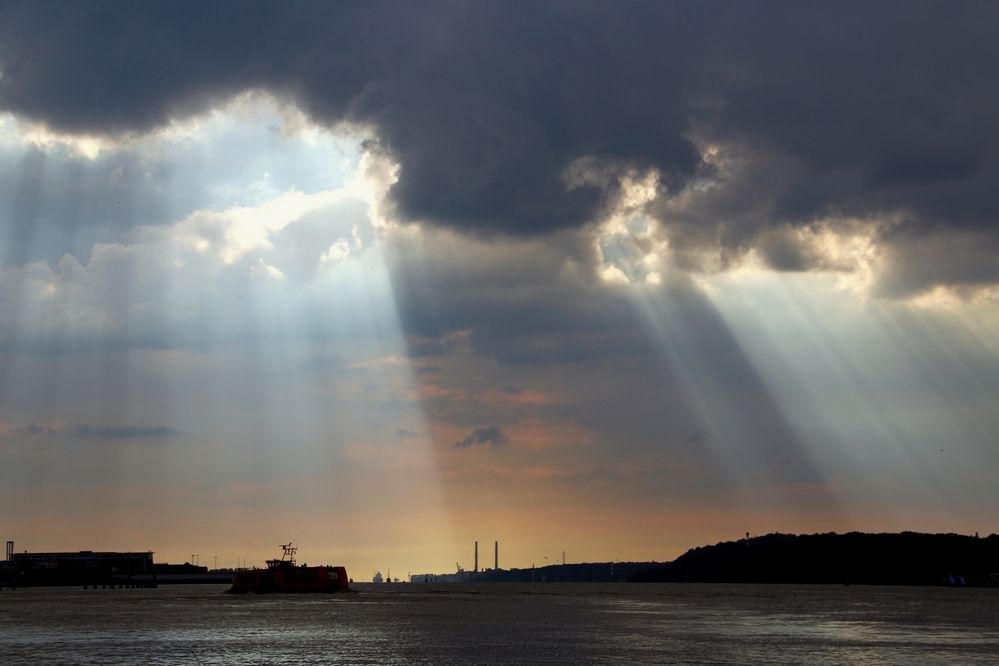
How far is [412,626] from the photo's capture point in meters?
146


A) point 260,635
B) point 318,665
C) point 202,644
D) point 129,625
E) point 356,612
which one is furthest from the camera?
point 356,612

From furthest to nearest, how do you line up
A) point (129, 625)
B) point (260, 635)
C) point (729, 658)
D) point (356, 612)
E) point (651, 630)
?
point (356, 612) < point (129, 625) < point (651, 630) < point (260, 635) < point (729, 658)

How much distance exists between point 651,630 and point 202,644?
5356 centimetres

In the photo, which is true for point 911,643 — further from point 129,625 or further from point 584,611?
point 129,625

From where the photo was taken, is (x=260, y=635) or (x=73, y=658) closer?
(x=73, y=658)

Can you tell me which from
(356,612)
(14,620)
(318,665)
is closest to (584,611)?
(356,612)

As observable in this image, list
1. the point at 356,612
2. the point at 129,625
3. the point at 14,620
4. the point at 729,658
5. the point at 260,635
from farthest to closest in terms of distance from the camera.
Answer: the point at 356,612 < the point at 14,620 < the point at 129,625 < the point at 260,635 < the point at 729,658

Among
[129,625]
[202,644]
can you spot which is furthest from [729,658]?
[129,625]

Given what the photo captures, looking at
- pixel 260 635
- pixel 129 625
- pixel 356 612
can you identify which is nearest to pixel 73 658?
pixel 260 635

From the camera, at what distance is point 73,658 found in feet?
322

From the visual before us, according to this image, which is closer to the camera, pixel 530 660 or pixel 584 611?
pixel 530 660

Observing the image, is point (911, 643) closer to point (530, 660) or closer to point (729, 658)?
point (729, 658)

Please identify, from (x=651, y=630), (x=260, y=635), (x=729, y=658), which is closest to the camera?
(x=729, y=658)

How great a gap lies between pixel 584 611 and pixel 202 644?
3592 inches
